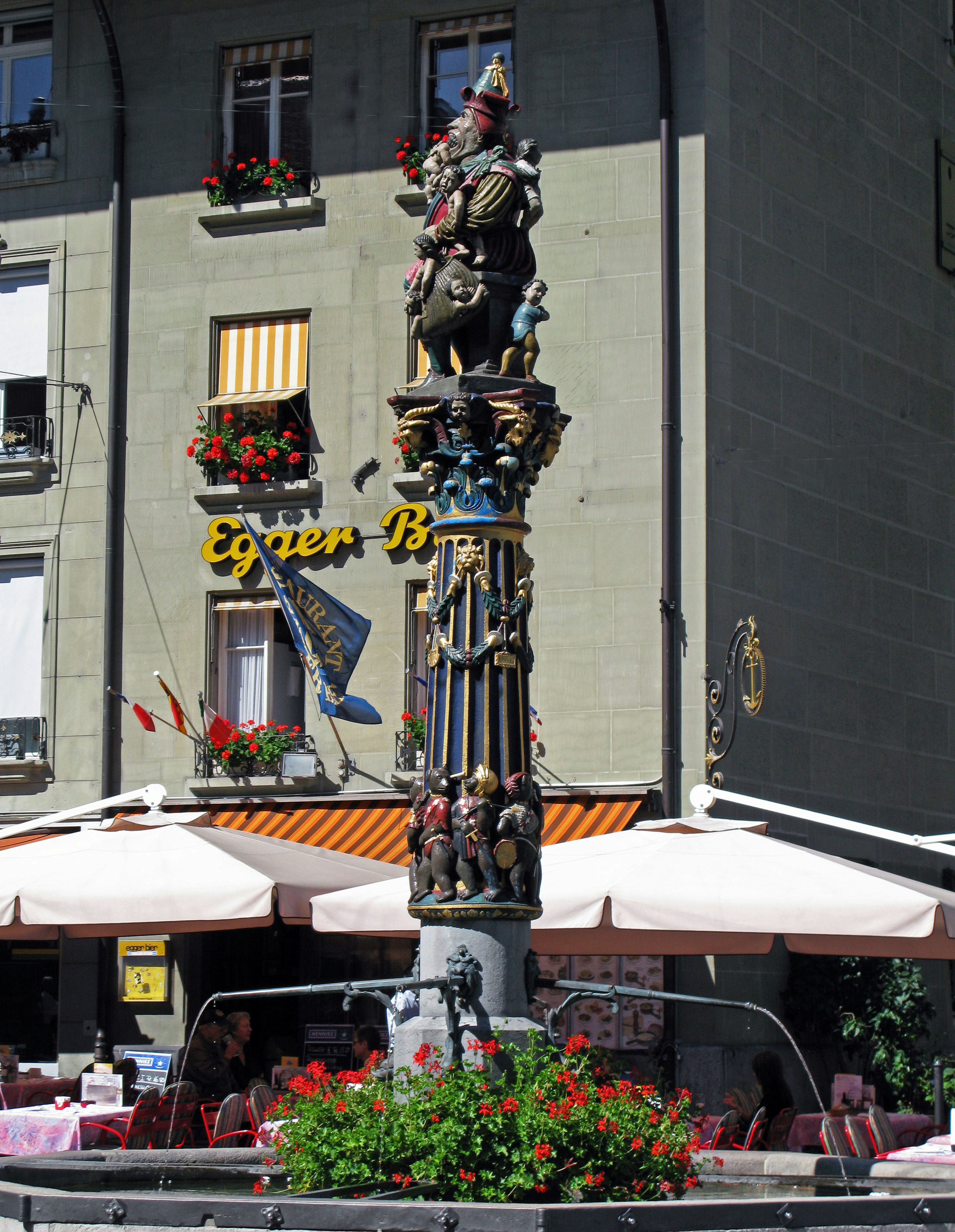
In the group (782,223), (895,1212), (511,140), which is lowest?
(895,1212)

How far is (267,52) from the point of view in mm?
23531

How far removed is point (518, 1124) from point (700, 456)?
13.4 metres

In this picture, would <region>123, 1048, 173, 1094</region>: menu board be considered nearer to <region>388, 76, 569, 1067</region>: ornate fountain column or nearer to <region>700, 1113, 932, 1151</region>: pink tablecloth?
<region>700, 1113, 932, 1151</region>: pink tablecloth

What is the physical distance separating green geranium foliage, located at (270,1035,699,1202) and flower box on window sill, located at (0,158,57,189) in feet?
58.2

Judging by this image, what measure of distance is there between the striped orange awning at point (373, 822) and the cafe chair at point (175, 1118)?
195 inches

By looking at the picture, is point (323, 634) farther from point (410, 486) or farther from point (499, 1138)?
point (499, 1138)

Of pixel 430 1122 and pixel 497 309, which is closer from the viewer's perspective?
pixel 430 1122

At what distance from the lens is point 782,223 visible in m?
22.7

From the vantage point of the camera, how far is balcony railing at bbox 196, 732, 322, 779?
21.6m

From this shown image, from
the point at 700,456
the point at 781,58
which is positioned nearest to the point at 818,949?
the point at 700,456

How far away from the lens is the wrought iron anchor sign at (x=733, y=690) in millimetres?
18859

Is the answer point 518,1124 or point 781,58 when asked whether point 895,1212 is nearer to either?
point 518,1124

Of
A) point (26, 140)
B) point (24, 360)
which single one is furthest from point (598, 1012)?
point (26, 140)

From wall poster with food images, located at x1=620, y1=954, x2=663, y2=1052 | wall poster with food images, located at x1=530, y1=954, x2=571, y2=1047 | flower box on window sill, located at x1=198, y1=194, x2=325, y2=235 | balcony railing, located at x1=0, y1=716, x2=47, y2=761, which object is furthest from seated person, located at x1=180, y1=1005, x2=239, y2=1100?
flower box on window sill, located at x1=198, y1=194, x2=325, y2=235
